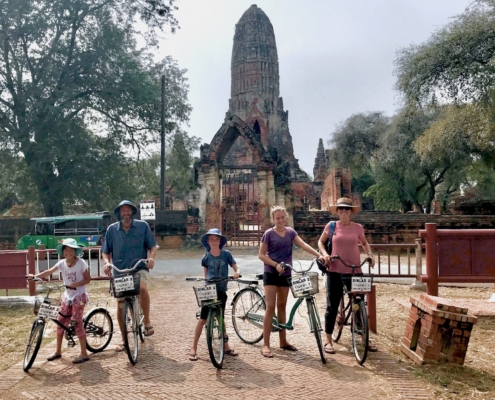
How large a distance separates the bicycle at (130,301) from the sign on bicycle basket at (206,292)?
0.71 m

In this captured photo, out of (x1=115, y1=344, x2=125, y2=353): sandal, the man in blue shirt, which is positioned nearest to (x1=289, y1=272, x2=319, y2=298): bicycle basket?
the man in blue shirt

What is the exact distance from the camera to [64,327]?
4.87m

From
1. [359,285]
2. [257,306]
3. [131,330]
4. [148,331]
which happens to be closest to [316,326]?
[359,285]

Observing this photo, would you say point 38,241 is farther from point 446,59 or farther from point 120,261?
point 446,59

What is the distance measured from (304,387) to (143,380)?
4.75 ft

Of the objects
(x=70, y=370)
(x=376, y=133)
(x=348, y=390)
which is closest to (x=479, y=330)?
(x=348, y=390)

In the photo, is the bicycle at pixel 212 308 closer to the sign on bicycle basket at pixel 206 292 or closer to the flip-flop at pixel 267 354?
the sign on bicycle basket at pixel 206 292

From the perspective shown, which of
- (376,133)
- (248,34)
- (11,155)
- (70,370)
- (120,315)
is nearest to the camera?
(70,370)

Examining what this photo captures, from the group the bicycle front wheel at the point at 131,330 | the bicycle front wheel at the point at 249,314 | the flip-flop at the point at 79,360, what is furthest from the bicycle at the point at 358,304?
the flip-flop at the point at 79,360

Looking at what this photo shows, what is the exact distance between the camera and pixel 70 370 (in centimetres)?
459

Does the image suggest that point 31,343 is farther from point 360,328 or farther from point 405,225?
point 405,225

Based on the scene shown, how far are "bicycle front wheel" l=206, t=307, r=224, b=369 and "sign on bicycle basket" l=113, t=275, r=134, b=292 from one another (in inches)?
34.3

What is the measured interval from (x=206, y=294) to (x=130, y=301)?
843mm

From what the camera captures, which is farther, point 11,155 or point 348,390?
point 11,155
